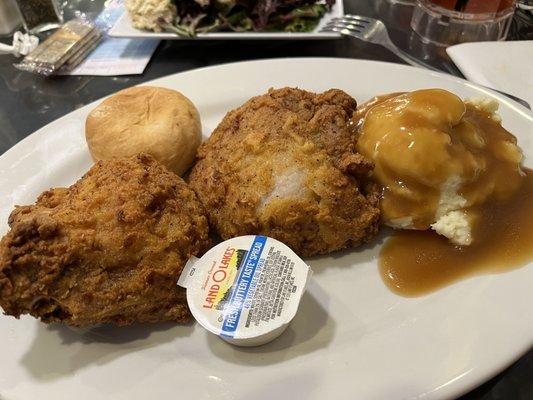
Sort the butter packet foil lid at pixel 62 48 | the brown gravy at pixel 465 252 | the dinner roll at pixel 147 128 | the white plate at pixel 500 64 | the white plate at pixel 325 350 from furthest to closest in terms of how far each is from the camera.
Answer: the butter packet foil lid at pixel 62 48 → the white plate at pixel 500 64 → the dinner roll at pixel 147 128 → the brown gravy at pixel 465 252 → the white plate at pixel 325 350

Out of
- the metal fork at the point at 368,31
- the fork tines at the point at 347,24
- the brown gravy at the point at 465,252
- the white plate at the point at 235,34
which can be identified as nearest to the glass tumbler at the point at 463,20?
the metal fork at the point at 368,31

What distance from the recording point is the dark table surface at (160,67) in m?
3.35

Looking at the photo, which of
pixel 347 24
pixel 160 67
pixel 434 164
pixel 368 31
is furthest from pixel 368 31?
pixel 434 164

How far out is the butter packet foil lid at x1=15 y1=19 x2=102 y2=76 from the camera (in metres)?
3.51

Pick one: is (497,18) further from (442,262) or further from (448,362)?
(448,362)

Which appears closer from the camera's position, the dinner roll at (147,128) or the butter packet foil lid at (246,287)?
the butter packet foil lid at (246,287)

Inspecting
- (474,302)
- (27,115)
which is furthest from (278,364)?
(27,115)

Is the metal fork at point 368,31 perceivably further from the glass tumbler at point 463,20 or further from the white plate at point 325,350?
the white plate at point 325,350

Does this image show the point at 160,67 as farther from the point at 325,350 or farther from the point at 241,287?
the point at 325,350

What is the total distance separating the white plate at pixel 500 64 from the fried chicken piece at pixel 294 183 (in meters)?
1.23

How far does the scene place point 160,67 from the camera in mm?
3562

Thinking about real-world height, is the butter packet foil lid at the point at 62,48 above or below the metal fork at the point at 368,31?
below

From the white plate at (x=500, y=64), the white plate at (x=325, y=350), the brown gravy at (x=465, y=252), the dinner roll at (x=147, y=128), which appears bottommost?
the white plate at (x=325, y=350)

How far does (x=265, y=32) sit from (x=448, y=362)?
257cm
